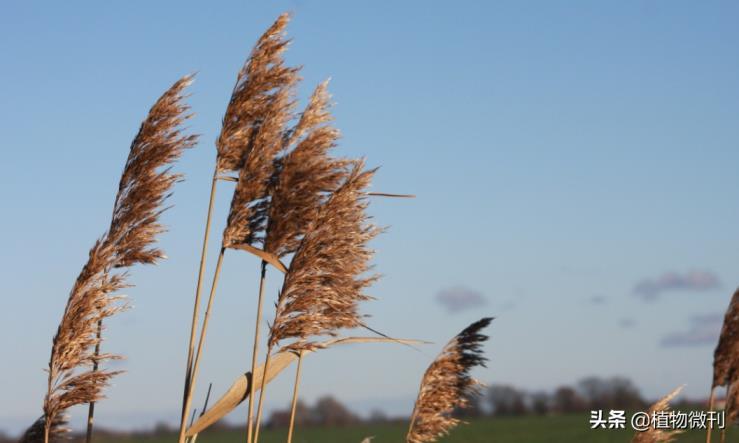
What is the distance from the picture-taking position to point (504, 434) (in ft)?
80.2

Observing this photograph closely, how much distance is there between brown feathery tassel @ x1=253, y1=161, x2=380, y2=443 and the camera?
16.6ft

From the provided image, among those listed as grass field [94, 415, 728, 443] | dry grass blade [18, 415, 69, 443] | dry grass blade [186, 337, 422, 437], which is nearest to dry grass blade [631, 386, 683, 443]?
dry grass blade [186, 337, 422, 437]

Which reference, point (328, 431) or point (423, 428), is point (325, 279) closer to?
point (423, 428)

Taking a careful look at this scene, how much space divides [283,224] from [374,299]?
683 mm

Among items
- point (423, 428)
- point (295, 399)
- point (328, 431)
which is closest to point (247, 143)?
point (295, 399)

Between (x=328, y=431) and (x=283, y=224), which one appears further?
(x=328, y=431)

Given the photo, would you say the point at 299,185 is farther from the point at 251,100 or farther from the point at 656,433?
the point at 656,433

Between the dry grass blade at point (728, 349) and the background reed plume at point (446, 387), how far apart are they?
2.91 meters

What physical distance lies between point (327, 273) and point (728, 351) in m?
4.53

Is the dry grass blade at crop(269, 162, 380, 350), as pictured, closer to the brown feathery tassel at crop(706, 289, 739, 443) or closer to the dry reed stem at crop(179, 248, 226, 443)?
the dry reed stem at crop(179, 248, 226, 443)

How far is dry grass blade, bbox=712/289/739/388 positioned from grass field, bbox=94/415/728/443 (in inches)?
488

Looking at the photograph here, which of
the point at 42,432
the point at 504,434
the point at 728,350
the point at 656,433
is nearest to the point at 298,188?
the point at 42,432

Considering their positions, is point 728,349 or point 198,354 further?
point 728,349

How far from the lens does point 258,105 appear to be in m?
5.43
